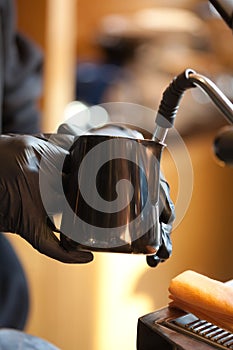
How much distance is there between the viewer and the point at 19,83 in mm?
961

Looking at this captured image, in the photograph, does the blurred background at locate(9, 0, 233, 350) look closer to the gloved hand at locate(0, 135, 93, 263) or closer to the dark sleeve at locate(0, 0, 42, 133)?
the dark sleeve at locate(0, 0, 42, 133)

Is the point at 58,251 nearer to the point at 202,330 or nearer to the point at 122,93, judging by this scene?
the point at 202,330

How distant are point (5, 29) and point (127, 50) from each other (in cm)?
68

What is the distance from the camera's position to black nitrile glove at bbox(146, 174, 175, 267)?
1.12 ft

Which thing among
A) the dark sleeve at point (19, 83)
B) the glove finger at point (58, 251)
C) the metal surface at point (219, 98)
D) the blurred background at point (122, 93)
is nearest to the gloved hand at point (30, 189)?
the glove finger at point (58, 251)

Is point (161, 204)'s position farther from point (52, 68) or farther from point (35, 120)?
point (52, 68)

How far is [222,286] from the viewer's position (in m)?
0.35

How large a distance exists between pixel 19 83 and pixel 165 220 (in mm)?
681

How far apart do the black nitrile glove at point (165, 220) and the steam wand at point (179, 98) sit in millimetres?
36

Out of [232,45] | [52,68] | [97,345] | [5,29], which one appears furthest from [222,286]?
[232,45]

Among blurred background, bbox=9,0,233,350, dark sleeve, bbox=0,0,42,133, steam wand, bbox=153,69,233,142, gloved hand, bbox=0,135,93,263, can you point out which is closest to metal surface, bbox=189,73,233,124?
steam wand, bbox=153,69,233,142

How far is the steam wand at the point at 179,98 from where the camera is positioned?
31cm

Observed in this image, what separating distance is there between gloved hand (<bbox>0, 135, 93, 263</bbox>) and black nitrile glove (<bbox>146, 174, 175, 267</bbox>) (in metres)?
0.05

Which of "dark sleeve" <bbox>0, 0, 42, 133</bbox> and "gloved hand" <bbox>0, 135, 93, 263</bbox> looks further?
"dark sleeve" <bbox>0, 0, 42, 133</bbox>
